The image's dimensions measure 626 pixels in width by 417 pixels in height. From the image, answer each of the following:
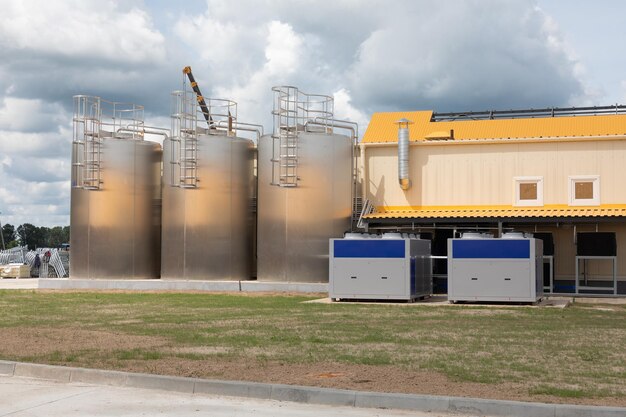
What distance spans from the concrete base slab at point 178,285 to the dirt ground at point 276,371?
729 inches

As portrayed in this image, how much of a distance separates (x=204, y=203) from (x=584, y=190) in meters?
16.4

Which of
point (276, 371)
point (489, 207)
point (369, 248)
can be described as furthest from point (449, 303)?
point (276, 371)

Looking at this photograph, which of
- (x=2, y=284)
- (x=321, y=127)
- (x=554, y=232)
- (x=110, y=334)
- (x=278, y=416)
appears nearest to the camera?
(x=278, y=416)

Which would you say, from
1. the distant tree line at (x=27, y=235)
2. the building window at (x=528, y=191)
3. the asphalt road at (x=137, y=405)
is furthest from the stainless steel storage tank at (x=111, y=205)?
the distant tree line at (x=27, y=235)

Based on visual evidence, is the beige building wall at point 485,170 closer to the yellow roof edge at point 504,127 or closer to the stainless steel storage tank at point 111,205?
the yellow roof edge at point 504,127

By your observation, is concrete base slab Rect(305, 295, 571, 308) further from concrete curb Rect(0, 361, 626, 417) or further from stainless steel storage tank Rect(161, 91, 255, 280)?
concrete curb Rect(0, 361, 626, 417)

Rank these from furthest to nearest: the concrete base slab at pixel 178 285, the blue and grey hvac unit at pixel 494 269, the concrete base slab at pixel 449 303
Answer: the concrete base slab at pixel 178 285
the concrete base slab at pixel 449 303
the blue and grey hvac unit at pixel 494 269

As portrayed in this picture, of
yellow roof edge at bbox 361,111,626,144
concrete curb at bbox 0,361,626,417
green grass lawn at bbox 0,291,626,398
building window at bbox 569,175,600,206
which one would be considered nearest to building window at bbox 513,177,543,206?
building window at bbox 569,175,600,206

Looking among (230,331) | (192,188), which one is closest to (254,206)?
(192,188)

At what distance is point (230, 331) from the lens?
1823 centimetres

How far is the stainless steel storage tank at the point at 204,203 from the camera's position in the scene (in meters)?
37.0

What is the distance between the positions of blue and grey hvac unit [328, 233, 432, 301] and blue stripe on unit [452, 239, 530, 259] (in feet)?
5.62

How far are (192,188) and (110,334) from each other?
20019mm

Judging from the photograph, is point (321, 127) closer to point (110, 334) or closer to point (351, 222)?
point (351, 222)
